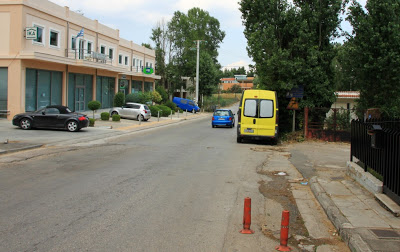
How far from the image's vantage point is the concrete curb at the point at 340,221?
512cm

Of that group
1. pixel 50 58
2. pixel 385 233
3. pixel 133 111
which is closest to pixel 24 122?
pixel 50 58

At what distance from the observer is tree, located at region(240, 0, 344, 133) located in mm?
20109

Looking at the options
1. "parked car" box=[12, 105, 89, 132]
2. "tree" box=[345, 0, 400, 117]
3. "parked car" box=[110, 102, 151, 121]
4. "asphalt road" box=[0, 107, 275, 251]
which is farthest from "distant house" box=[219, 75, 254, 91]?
"asphalt road" box=[0, 107, 275, 251]

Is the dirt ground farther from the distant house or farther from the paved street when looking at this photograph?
the distant house

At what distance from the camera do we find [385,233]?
5.57 meters

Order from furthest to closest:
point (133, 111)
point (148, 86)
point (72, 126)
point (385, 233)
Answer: point (148, 86) → point (133, 111) → point (72, 126) → point (385, 233)

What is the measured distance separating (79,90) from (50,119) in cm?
1257

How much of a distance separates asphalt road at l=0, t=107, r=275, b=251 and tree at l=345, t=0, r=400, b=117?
31.0 ft

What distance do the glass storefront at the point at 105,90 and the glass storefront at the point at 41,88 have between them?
751 centimetres

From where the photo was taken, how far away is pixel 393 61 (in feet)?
58.3

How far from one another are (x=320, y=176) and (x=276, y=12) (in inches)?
513

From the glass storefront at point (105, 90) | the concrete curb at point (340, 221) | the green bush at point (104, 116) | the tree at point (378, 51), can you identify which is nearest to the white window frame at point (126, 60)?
the glass storefront at point (105, 90)

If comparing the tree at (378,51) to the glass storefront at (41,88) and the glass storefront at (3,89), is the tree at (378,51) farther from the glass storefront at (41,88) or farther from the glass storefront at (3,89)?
the glass storefront at (3,89)

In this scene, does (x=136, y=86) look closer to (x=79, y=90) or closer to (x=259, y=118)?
(x=79, y=90)
